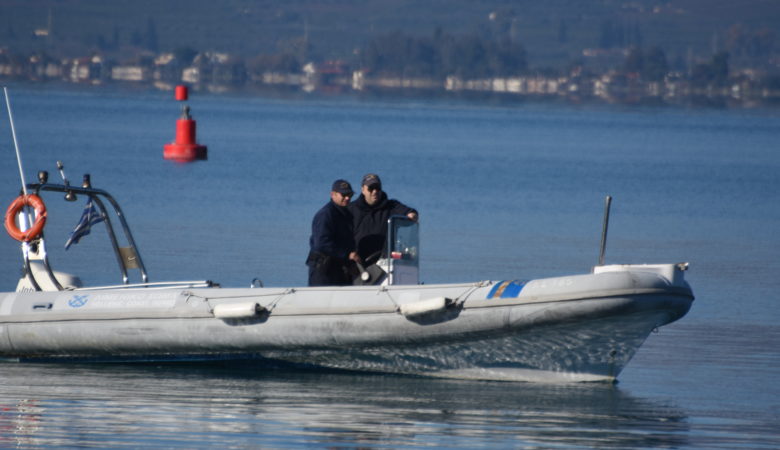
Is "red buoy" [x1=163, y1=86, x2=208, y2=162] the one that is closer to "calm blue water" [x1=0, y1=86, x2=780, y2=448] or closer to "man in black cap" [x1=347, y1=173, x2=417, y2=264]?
"calm blue water" [x1=0, y1=86, x2=780, y2=448]

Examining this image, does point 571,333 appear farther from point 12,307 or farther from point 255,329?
point 12,307

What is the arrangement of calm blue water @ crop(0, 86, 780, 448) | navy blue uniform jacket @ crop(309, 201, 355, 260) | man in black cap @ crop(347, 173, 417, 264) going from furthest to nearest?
1. man in black cap @ crop(347, 173, 417, 264)
2. navy blue uniform jacket @ crop(309, 201, 355, 260)
3. calm blue water @ crop(0, 86, 780, 448)

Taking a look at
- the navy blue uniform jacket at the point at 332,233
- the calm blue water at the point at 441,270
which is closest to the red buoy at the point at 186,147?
the calm blue water at the point at 441,270

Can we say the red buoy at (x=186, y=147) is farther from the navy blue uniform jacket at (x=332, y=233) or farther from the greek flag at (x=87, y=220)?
the navy blue uniform jacket at (x=332, y=233)

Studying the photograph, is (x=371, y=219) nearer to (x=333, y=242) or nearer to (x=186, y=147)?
(x=333, y=242)

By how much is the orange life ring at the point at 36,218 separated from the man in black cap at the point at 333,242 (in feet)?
7.02

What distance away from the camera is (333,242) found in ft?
35.6

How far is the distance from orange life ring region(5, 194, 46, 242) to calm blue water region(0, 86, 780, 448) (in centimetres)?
106

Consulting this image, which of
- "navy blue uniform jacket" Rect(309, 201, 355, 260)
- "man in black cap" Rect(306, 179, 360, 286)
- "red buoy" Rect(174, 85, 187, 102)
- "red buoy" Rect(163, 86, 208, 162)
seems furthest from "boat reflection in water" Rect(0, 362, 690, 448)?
"red buoy" Rect(174, 85, 187, 102)

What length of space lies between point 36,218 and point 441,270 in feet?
23.0

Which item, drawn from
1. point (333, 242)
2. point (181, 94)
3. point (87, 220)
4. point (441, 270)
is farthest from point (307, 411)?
point (181, 94)

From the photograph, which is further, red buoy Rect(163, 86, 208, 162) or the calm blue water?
red buoy Rect(163, 86, 208, 162)

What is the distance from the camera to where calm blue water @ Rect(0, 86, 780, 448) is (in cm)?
923

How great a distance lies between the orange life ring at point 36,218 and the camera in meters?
11.6
